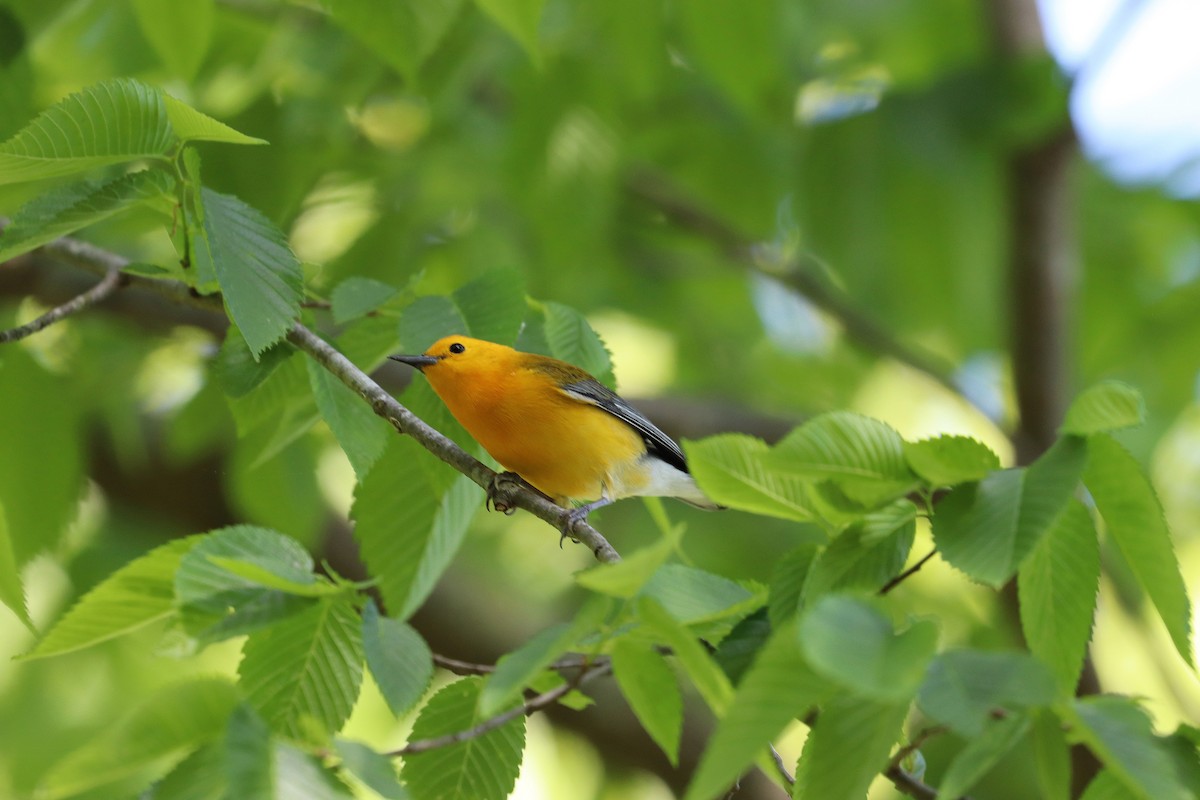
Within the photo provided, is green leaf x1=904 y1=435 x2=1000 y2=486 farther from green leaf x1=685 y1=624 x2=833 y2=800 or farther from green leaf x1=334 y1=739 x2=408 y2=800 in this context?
green leaf x1=334 y1=739 x2=408 y2=800

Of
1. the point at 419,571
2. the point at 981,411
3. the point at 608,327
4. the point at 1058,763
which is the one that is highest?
the point at 1058,763

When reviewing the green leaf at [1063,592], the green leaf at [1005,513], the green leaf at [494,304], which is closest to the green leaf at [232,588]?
the green leaf at [494,304]

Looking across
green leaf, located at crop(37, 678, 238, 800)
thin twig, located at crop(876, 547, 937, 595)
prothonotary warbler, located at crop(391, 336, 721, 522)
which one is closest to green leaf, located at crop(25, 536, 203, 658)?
green leaf, located at crop(37, 678, 238, 800)

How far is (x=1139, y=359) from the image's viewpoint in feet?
29.4

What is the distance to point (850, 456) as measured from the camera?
2.48 metres

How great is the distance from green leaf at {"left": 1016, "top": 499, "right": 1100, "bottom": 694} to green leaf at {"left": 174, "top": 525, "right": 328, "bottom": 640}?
156cm

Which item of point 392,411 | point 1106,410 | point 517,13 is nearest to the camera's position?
point 1106,410

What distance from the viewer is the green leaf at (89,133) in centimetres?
277

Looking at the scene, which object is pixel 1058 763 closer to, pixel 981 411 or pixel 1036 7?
pixel 981 411

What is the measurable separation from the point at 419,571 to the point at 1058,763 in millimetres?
1865

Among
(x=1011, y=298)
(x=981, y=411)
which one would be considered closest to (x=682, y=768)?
(x=981, y=411)

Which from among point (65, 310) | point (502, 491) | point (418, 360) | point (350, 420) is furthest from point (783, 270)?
point (65, 310)

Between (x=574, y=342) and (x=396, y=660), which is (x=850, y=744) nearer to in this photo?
(x=396, y=660)

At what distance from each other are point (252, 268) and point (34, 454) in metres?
2.61
